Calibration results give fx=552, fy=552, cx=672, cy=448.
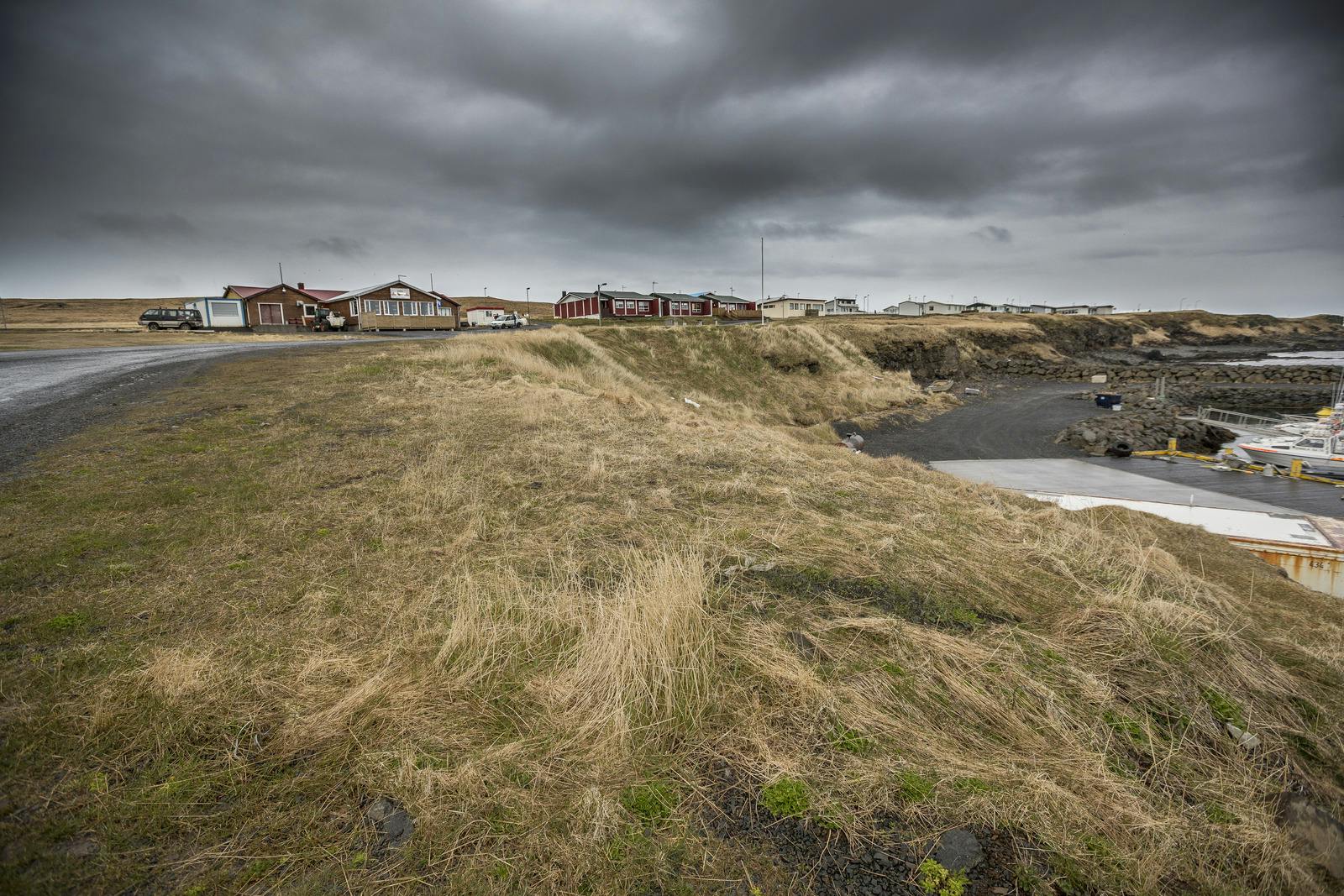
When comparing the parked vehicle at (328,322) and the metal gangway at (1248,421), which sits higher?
the parked vehicle at (328,322)

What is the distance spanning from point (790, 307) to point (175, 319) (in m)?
73.0

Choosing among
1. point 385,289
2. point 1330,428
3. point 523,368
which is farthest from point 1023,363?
point 385,289

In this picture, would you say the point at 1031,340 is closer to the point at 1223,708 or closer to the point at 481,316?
the point at 481,316

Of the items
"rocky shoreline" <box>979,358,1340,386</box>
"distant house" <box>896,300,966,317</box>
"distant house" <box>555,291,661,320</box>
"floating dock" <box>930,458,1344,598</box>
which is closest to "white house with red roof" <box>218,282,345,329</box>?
"distant house" <box>555,291,661,320</box>

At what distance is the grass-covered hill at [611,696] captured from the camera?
103 inches

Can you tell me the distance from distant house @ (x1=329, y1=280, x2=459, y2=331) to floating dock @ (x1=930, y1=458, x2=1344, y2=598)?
143 feet

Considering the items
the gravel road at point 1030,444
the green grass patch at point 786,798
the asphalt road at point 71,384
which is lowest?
the gravel road at point 1030,444

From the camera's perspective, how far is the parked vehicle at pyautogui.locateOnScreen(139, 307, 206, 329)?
144 ft

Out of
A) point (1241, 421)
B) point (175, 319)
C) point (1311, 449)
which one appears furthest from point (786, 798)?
point (175, 319)

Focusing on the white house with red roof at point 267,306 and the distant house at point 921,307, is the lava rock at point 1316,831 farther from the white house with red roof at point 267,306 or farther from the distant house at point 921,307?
the distant house at point 921,307

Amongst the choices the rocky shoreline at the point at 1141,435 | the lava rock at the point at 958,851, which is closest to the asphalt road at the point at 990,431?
the rocky shoreline at the point at 1141,435

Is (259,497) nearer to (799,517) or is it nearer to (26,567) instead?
(26,567)

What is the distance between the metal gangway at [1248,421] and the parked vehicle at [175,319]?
71.8m

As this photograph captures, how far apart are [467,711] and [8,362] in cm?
2333
